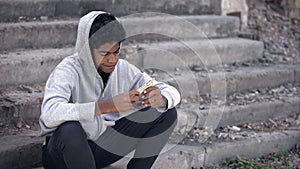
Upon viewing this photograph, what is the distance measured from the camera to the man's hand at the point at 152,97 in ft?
10.3

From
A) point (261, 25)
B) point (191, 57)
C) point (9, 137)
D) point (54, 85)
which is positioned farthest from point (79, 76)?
point (261, 25)

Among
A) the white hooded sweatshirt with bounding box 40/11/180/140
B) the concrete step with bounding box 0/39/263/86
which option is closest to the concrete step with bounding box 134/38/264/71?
the concrete step with bounding box 0/39/263/86

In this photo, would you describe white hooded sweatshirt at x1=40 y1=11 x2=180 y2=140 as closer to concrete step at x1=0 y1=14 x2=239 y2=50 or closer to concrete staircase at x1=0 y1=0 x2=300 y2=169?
concrete staircase at x1=0 y1=0 x2=300 y2=169

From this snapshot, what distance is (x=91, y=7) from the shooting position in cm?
515

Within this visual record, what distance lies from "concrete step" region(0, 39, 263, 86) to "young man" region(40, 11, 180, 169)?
1.10m

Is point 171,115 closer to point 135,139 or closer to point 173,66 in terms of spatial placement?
point 135,139

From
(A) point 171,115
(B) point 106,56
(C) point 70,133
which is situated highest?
(B) point 106,56

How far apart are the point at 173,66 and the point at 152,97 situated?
194 centimetres

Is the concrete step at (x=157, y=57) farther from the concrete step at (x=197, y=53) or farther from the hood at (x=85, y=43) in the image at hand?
the hood at (x=85, y=43)

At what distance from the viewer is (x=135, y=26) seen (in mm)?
5207

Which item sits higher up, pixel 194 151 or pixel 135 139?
pixel 135 139

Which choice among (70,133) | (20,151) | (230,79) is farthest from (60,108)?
(230,79)

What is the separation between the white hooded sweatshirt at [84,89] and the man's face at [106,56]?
35 millimetres

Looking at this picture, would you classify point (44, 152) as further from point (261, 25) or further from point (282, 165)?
point (261, 25)
